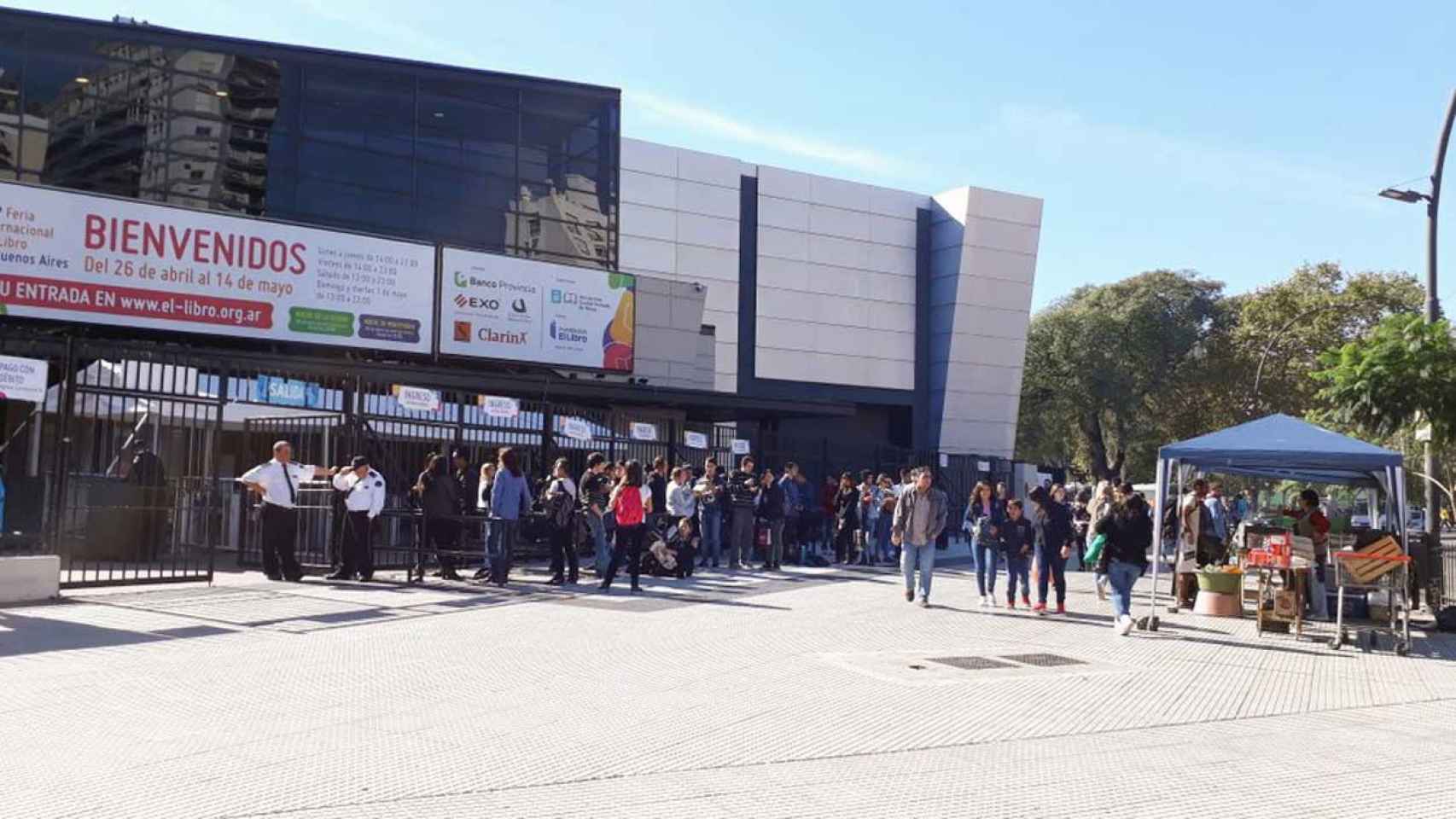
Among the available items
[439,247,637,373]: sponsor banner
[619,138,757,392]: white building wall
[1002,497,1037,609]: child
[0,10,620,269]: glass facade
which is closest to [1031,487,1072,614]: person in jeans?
[1002,497,1037,609]: child

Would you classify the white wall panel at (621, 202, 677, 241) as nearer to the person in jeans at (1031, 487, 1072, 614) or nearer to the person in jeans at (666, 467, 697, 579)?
the person in jeans at (666, 467, 697, 579)

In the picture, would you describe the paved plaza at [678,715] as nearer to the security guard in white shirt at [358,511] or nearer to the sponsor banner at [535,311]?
the security guard in white shirt at [358,511]

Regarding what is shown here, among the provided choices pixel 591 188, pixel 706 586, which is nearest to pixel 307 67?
pixel 591 188

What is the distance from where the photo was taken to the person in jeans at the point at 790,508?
72.7ft

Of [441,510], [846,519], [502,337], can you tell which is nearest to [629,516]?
[441,510]

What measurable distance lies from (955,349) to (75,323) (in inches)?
1239

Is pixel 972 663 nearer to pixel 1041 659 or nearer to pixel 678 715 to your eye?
pixel 1041 659

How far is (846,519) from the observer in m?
24.0

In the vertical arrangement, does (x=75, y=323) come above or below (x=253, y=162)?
below

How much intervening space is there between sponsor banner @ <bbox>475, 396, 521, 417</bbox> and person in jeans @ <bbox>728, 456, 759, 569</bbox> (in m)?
3.72

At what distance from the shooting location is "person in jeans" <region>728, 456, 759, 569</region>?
70.1ft

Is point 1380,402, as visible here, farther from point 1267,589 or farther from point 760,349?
point 760,349

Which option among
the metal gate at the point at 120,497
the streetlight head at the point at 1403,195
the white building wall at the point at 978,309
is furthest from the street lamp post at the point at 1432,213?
the white building wall at the point at 978,309

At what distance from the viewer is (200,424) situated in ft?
74.2
